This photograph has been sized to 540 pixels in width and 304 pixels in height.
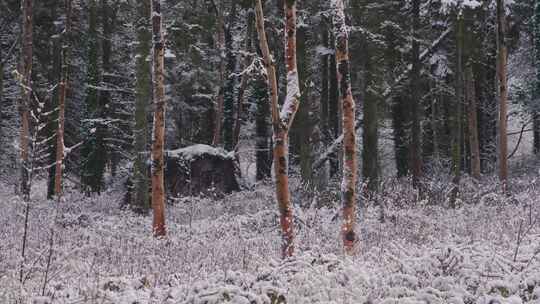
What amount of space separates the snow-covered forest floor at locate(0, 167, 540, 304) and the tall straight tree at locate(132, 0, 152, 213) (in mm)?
1437

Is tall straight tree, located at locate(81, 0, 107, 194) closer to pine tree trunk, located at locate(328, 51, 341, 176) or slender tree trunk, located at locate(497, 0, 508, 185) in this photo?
pine tree trunk, located at locate(328, 51, 341, 176)

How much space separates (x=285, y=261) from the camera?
598 centimetres

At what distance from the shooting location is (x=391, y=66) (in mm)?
20656

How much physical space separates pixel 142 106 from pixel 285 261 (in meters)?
10.9

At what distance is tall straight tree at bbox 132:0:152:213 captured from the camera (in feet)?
51.1

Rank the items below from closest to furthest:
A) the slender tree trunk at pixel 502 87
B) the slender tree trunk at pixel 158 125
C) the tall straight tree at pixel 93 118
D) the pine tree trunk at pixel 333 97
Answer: the slender tree trunk at pixel 158 125 < the slender tree trunk at pixel 502 87 < the tall straight tree at pixel 93 118 < the pine tree trunk at pixel 333 97

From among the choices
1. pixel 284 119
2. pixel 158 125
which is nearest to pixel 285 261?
pixel 284 119

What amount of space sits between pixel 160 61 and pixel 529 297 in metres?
8.14

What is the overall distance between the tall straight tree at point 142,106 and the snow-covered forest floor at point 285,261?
1437mm

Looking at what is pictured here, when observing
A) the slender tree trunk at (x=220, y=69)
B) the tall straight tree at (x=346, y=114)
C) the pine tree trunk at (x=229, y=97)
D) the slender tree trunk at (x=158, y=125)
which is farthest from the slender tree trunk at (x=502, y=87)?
the pine tree trunk at (x=229, y=97)

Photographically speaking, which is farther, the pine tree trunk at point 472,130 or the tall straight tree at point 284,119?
the pine tree trunk at point 472,130

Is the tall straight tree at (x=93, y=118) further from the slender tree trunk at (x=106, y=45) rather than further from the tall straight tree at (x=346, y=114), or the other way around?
the tall straight tree at (x=346, y=114)

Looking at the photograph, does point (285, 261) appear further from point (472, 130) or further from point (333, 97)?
point (333, 97)

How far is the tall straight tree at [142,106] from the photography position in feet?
51.1
